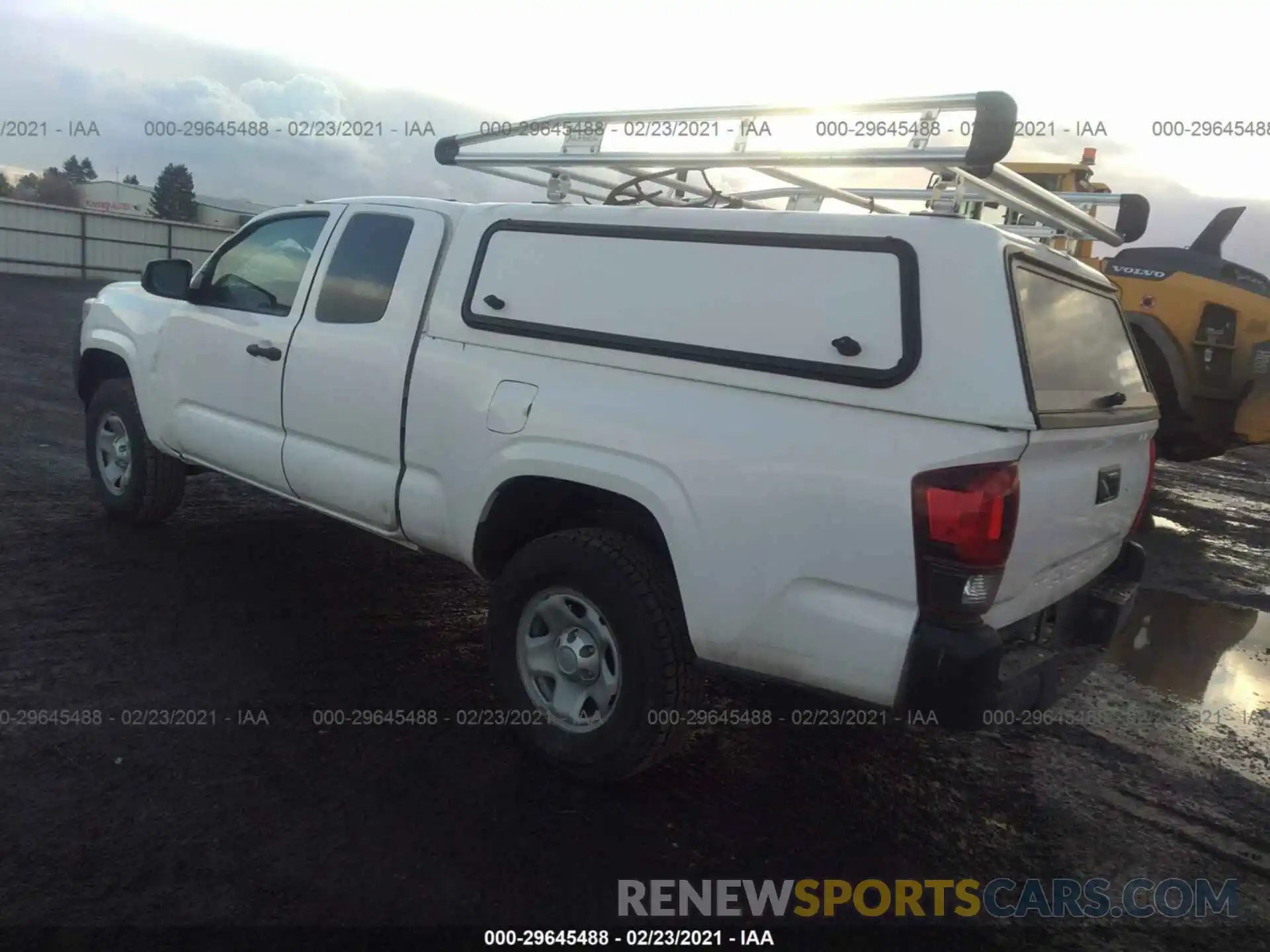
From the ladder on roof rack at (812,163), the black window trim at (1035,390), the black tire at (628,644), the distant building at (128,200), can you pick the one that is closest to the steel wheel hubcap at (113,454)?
the ladder on roof rack at (812,163)

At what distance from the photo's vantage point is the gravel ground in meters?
2.70

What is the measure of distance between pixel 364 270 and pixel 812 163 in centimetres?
214

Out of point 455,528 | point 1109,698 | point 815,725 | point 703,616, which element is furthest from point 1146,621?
point 455,528

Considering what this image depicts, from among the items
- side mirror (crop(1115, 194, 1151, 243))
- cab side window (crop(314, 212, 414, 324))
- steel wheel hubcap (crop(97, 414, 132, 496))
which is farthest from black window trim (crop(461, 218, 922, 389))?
steel wheel hubcap (crop(97, 414, 132, 496))

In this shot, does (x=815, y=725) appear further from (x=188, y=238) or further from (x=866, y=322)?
(x=188, y=238)

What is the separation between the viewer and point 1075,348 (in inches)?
127

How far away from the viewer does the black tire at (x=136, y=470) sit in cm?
540

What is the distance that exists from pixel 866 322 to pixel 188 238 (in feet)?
103

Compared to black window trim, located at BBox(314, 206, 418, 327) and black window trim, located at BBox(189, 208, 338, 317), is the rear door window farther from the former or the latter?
black window trim, located at BBox(189, 208, 338, 317)

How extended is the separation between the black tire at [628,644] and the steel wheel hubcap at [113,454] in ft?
11.4

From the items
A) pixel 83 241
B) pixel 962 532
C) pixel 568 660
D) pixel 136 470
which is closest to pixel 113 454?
pixel 136 470

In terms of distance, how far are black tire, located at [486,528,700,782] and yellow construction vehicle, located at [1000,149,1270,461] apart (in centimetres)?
614

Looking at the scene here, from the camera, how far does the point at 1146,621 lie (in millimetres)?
5695

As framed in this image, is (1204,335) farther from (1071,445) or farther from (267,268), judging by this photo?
(267,268)
